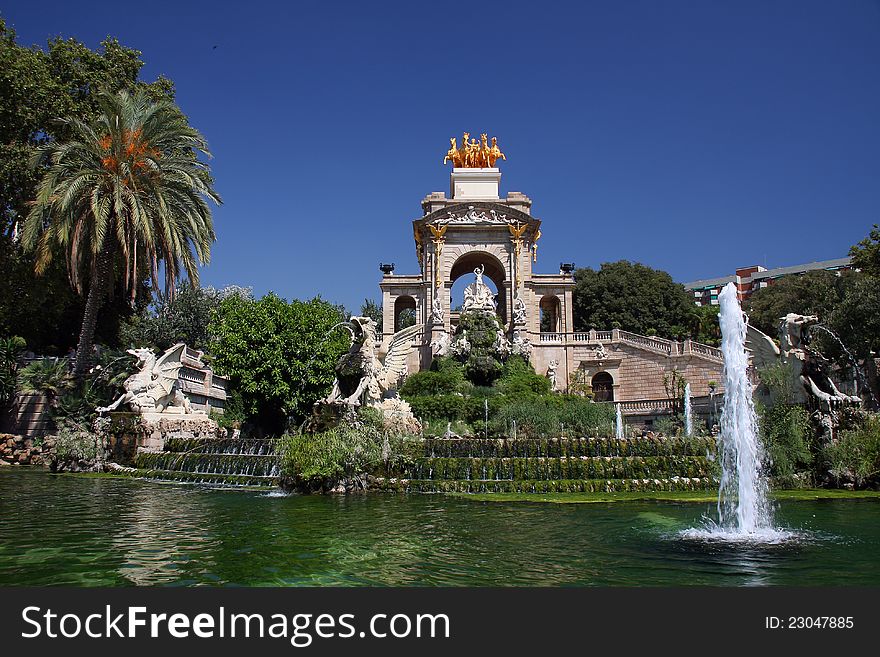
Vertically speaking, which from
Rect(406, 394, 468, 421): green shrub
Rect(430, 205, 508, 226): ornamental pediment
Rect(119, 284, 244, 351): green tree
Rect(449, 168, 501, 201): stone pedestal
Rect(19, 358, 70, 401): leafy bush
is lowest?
Rect(406, 394, 468, 421): green shrub

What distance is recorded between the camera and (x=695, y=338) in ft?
190

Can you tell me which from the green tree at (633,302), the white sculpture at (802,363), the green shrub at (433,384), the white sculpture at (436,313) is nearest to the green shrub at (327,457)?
the white sculpture at (802,363)

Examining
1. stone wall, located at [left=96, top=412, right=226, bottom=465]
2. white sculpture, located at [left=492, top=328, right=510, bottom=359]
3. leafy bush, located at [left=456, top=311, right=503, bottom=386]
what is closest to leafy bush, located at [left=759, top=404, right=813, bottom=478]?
stone wall, located at [left=96, top=412, right=226, bottom=465]

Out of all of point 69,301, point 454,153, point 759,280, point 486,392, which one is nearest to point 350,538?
point 486,392

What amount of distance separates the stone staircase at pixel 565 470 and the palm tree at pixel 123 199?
40.3 ft

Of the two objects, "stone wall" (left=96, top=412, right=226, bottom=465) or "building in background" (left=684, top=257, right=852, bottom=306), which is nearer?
"stone wall" (left=96, top=412, right=226, bottom=465)

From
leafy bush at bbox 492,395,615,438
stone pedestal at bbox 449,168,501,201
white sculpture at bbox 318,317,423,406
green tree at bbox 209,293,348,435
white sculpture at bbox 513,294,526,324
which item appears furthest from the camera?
stone pedestal at bbox 449,168,501,201

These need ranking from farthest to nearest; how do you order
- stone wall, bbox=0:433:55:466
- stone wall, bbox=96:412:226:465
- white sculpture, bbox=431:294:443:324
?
white sculpture, bbox=431:294:443:324 → stone wall, bbox=0:433:55:466 → stone wall, bbox=96:412:226:465

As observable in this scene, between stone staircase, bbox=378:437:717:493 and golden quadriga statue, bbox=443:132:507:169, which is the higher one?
golden quadriga statue, bbox=443:132:507:169

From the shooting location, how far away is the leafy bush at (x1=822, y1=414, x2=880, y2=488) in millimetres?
14445

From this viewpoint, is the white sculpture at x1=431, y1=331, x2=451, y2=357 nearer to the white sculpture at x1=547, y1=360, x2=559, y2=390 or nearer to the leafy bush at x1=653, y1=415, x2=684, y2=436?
the white sculpture at x1=547, y1=360, x2=559, y2=390

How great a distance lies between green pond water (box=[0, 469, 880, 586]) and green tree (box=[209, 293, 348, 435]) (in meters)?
15.7

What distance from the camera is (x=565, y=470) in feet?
51.8

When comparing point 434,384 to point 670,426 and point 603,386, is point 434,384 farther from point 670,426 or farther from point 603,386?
point 603,386
